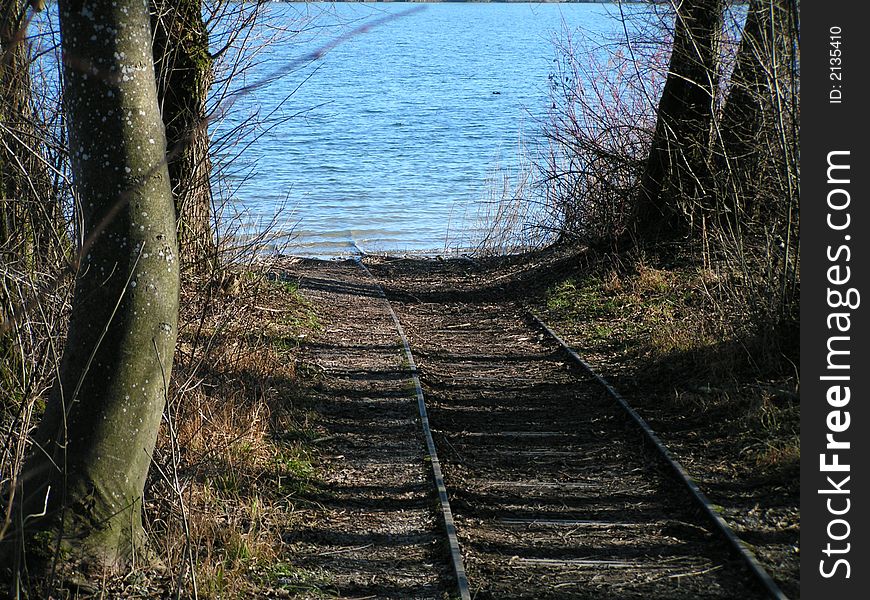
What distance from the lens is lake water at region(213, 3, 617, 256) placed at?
17.5m

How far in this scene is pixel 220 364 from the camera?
8.35 metres

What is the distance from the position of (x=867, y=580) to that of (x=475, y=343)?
7300 mm

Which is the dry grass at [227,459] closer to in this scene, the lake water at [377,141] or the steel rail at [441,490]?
the steel rail at [441,490]

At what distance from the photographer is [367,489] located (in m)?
6.80

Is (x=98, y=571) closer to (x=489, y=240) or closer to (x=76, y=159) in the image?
(x=76, y=159)

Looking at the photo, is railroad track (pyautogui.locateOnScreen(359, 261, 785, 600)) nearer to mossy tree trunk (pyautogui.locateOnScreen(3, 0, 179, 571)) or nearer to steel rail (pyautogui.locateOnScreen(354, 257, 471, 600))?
steel rail (pyautogui.locateOnScreen(354, 257, 471, 600))

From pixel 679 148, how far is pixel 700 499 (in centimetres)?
754

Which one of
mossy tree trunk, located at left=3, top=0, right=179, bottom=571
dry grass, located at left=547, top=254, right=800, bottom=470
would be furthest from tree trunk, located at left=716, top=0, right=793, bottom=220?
mossy tree trunk, located at left=3, top=0, right=179, bottom=571

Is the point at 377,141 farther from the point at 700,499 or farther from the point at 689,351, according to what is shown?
the point at 700,499

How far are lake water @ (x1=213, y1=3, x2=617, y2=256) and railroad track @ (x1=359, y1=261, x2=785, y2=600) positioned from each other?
316cm

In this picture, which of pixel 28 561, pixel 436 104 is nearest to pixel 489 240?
pixel 28 561

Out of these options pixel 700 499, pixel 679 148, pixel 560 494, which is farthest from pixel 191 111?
pixel 700 499

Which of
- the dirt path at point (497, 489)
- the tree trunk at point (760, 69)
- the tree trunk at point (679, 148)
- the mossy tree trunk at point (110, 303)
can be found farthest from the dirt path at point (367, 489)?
the tree trunk at point (679, 148)

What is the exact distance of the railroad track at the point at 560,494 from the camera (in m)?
5.27
